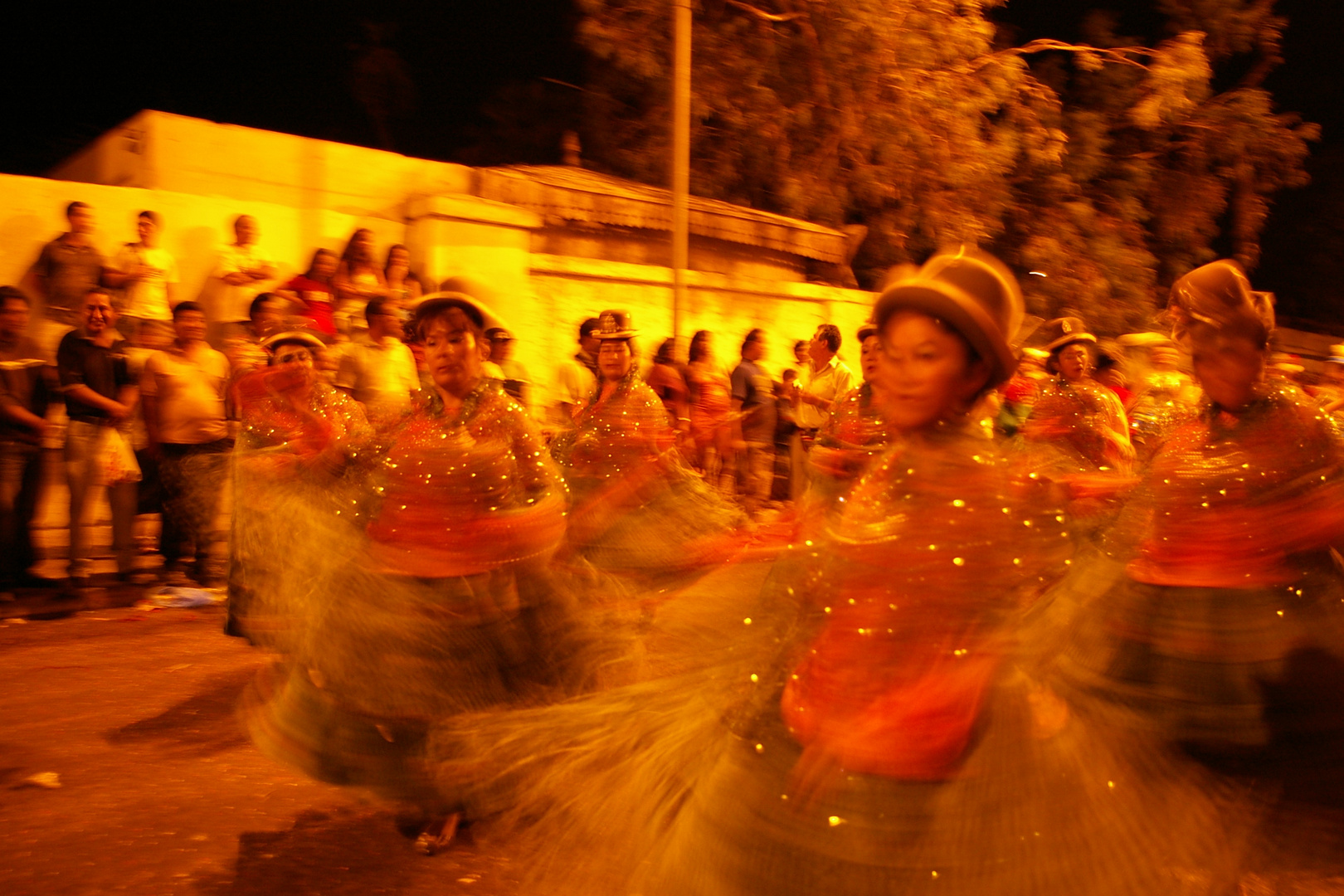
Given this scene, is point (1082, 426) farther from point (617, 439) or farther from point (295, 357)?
point (295, 357)

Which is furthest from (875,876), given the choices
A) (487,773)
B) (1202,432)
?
(1202,432)

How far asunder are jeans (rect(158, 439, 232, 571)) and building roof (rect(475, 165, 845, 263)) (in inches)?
249

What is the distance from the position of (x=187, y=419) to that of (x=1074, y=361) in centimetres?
584

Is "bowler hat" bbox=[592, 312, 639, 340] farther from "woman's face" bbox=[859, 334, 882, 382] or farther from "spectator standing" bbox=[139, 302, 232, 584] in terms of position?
"spectator standing" bbox=[139, 302, 232, 584]

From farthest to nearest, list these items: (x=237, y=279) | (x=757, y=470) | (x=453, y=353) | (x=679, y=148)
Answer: (x=679, y=148)
(x=757, y=470)
(x=237, y=279)
(x=453, y=353)

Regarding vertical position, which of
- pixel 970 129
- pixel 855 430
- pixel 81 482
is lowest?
pixel 81 482

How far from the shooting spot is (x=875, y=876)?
2059 millimetres

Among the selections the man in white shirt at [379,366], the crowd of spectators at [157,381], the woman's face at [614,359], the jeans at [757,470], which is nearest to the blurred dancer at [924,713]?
the woman's face at [614,359]

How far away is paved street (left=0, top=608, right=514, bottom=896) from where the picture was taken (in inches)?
150

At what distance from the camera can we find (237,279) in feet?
32.2

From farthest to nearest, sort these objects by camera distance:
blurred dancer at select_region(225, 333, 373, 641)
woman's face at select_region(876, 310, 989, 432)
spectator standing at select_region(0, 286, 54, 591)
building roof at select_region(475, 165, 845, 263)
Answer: building roof at select_region(475, 165, 845, 263), spectator standing at select_region(0, 286, 54, 591), blurred dancer at select_region(225, 333, 373, 641), woman's face at select_region(876, 310, 989, 432)

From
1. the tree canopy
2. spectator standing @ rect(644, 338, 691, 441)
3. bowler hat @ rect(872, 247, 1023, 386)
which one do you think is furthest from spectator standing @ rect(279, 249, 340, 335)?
the tree canopy

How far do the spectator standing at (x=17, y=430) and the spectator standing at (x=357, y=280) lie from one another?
2568mm

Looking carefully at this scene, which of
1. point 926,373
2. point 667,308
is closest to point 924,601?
point 926,373
